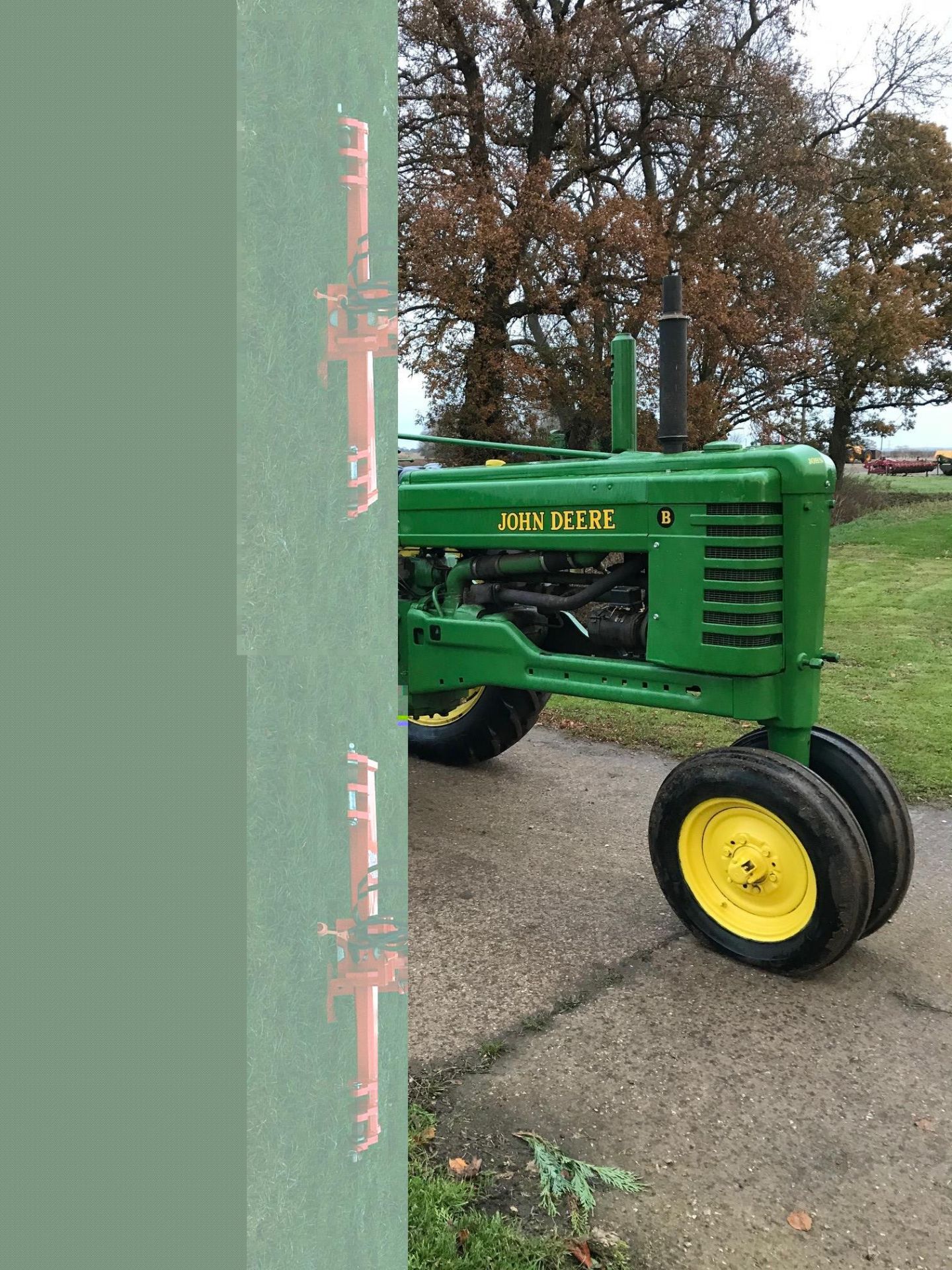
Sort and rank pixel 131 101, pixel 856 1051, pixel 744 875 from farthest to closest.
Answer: pixel 744 875 < pixel 856 1051 < pixel 131 101

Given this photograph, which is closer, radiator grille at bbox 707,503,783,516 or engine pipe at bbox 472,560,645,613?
radiator grille at bbox 707,503,783,516

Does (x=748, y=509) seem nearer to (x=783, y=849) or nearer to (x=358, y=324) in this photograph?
(x=783, y=849)

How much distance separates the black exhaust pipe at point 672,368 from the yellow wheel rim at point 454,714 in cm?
215

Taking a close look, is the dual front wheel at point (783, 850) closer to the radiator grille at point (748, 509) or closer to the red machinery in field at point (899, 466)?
the radiator grille at point (748, 509)

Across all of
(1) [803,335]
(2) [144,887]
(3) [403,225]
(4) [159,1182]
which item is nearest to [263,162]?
(2) [144,887]

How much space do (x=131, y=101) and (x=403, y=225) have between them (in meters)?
14.1

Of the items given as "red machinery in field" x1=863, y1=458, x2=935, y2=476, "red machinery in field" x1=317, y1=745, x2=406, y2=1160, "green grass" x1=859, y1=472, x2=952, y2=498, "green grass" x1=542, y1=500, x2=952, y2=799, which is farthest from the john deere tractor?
"red machinery in field" x1=863, y1=458, x2=935, y2=476

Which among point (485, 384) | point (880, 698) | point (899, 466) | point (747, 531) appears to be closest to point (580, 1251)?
point (747, 531)

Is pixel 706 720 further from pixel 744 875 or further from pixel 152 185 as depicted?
pixel 152 185

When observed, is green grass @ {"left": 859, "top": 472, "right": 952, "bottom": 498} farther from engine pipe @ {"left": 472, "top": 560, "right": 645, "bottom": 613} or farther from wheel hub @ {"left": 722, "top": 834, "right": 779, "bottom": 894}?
wheel hub @ {"left": 722, "top": 834, "right": 779, "bottom": 894}

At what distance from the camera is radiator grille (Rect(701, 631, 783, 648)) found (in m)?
3.36

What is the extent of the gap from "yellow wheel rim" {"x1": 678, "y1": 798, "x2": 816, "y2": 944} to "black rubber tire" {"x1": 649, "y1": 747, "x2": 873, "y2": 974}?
27mm

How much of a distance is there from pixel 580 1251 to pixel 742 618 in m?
1.89

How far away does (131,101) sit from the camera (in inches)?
27.4
